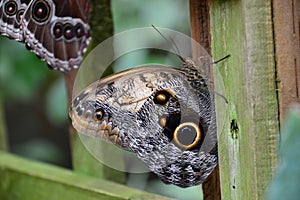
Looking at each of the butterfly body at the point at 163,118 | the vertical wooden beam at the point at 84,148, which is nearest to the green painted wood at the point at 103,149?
the vertical wooden beam at the point at 84,148

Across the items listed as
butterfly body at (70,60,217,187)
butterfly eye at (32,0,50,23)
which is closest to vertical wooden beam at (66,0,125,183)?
butterfly eye at (32,0,50,23)

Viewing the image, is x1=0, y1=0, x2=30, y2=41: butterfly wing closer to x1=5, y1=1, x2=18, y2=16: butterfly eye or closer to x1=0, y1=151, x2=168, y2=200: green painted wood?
x1=5, y1=1, x2=18, y2=16: butterfly eye

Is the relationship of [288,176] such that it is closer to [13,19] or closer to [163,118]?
[163,118]

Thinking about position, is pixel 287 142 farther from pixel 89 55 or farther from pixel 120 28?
pixel 120 28

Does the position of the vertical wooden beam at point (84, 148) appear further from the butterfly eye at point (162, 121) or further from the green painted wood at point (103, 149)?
the butterfly eye at point (162, 121)

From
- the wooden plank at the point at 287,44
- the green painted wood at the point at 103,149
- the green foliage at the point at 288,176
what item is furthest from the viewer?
the green painted wood at the point at 103,149
